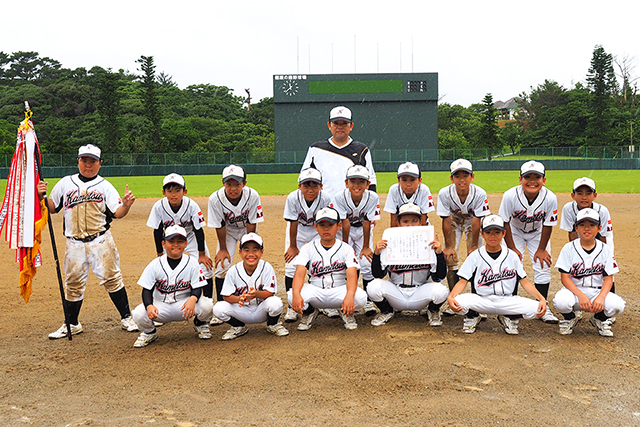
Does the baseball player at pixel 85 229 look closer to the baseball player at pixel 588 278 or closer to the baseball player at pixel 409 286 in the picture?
the baseball player at pixel 409 286

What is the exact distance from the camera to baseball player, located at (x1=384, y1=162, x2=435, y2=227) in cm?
558

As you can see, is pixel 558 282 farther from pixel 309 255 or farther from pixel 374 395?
pixel 374 395

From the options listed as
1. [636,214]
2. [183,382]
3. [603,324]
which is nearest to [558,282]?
[603,324]

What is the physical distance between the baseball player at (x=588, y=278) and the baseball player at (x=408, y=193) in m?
1.46

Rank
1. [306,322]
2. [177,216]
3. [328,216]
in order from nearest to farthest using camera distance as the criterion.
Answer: [328,216] → [306,322] → [177,216]

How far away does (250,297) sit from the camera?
4.66m

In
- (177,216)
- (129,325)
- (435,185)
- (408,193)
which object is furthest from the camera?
(435,185)

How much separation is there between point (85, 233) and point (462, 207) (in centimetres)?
391

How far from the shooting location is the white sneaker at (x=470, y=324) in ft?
15.6

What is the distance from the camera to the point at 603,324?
4.69m

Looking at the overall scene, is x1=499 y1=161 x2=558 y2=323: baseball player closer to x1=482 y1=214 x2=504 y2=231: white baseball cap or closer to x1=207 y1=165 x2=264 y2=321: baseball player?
x1=482 y1=214 x2=504 y2=231: white baseball cap

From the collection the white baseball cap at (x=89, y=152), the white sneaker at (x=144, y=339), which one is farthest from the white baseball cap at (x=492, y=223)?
the white baseball cap at (x=89, y=152)

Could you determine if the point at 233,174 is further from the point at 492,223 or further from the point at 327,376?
the point at 492,223

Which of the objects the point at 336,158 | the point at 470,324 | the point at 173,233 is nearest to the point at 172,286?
the point at 173,233
